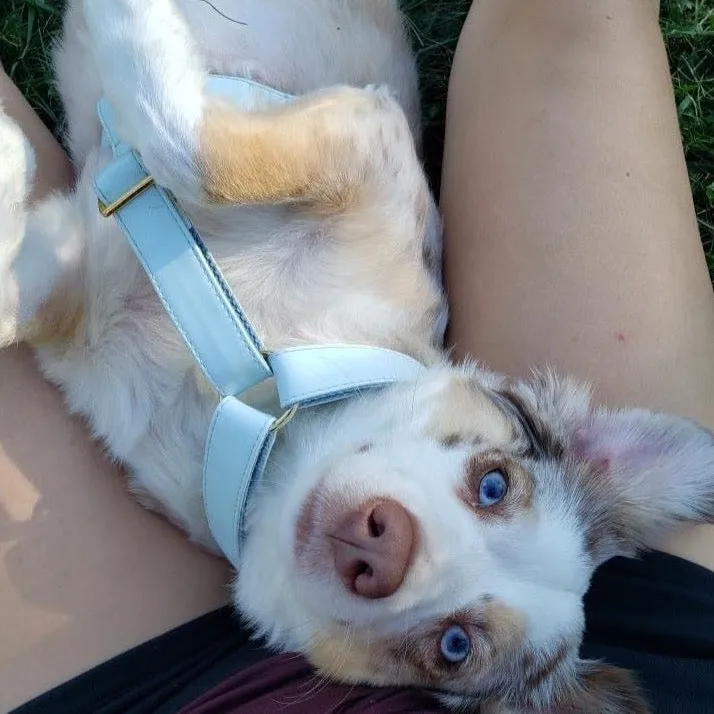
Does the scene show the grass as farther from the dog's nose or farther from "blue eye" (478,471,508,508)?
the dog's nose

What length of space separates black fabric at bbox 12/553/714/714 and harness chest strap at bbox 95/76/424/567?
0.35 meters

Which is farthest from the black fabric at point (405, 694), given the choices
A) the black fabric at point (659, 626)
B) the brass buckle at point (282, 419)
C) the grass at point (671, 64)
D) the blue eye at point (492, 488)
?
the grass at point (671, 64)

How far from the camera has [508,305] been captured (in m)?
2.61

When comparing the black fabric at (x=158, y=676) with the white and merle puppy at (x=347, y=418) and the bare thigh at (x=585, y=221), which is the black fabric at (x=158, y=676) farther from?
the bare thigh at (x=585, y=221)

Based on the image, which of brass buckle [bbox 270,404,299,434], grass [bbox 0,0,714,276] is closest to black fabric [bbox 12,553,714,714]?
brass buckle [bbox 270,404,299,434]

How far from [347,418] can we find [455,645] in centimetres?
72

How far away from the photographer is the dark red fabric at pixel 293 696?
6.72ft

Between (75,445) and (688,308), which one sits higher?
(75,445)

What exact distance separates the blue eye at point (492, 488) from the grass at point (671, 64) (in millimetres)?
1856

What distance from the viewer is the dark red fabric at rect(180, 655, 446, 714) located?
205 centimetres

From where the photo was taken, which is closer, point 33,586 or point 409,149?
point 33,586

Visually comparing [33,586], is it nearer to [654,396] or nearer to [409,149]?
[409,149]

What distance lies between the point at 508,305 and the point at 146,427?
1.26 metres

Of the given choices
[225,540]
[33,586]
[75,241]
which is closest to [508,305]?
[225,540]
